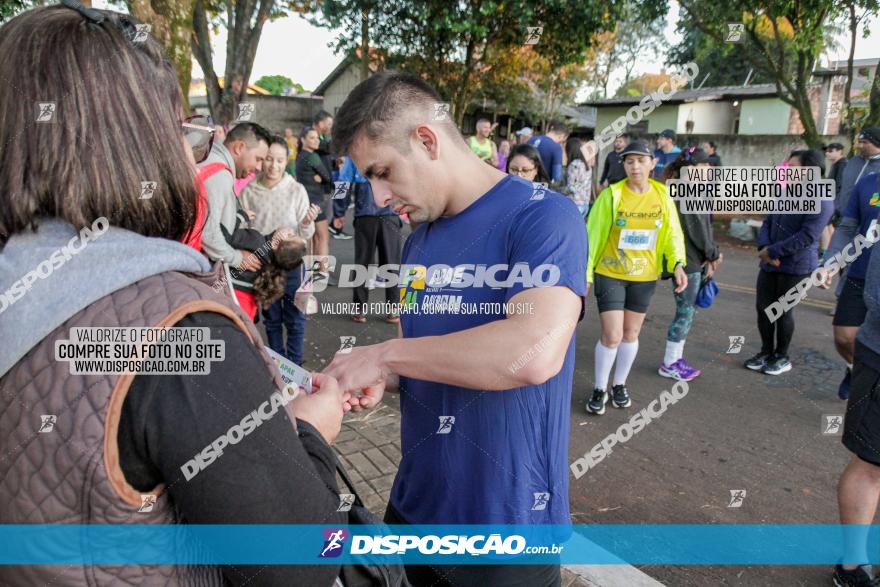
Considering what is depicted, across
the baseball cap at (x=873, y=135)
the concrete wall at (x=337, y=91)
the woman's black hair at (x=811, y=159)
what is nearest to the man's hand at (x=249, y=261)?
the woman's black hair at (x=811, y=159)

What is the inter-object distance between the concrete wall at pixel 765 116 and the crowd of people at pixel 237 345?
25663 mm

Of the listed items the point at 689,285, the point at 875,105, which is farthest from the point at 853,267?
the point at 875,105

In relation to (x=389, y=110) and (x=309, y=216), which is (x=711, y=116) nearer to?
(x=309, y=216)

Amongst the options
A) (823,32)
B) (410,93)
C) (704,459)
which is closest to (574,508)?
(704,459)

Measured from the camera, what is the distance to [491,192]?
1733 mm

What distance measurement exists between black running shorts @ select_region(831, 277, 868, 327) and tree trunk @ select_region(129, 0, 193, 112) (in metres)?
6.21

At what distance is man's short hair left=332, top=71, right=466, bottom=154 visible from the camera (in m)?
1.73

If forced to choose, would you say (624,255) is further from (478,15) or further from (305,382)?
(478,15)

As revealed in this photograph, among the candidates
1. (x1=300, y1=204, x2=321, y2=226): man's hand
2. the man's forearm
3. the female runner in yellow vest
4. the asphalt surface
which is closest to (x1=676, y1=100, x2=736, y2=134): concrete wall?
the asphalt surface

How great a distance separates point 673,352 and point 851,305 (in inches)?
59.6

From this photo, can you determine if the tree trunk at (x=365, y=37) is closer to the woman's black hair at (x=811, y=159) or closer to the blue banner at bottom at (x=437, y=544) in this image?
the woman's black hair at (x=811, y=159)

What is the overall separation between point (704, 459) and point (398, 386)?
3129 millimetres

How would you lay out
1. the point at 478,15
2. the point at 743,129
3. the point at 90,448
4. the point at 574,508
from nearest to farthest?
the point at 90,448 → the point at 574,508 → the point at 478,15 → the point at 743,129

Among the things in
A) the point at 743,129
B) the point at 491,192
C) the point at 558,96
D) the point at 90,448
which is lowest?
the point at 90,448
